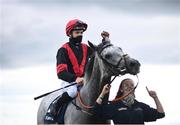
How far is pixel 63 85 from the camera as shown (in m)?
11.2

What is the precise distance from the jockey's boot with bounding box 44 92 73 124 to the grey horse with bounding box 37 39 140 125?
136mm

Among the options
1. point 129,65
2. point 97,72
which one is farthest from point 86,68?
point 129,65

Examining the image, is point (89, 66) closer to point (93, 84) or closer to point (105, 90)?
point (93, 84)

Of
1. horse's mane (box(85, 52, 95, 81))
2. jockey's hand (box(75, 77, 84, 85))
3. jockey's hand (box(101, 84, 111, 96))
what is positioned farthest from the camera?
jockey's hand (box(75, 77, 84, 85))

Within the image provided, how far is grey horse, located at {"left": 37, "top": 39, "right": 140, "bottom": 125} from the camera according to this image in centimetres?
991

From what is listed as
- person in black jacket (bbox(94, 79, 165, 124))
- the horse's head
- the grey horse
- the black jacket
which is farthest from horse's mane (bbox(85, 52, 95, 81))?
person in black jacket (bbox(94, 79, 165, 124))

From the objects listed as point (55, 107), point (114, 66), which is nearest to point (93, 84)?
point (114, 66)

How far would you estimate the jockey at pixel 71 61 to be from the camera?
10.8 metres

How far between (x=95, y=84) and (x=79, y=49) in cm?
121

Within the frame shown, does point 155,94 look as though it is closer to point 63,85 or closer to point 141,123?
point 141,123

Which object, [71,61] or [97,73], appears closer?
[97,73]

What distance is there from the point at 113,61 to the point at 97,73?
1.43 ft

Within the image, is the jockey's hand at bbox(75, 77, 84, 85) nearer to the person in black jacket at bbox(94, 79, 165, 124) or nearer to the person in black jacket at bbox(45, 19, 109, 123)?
the person in black jacket at bbox(45, 19, 109, 123)

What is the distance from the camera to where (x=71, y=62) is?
11.1 meters
